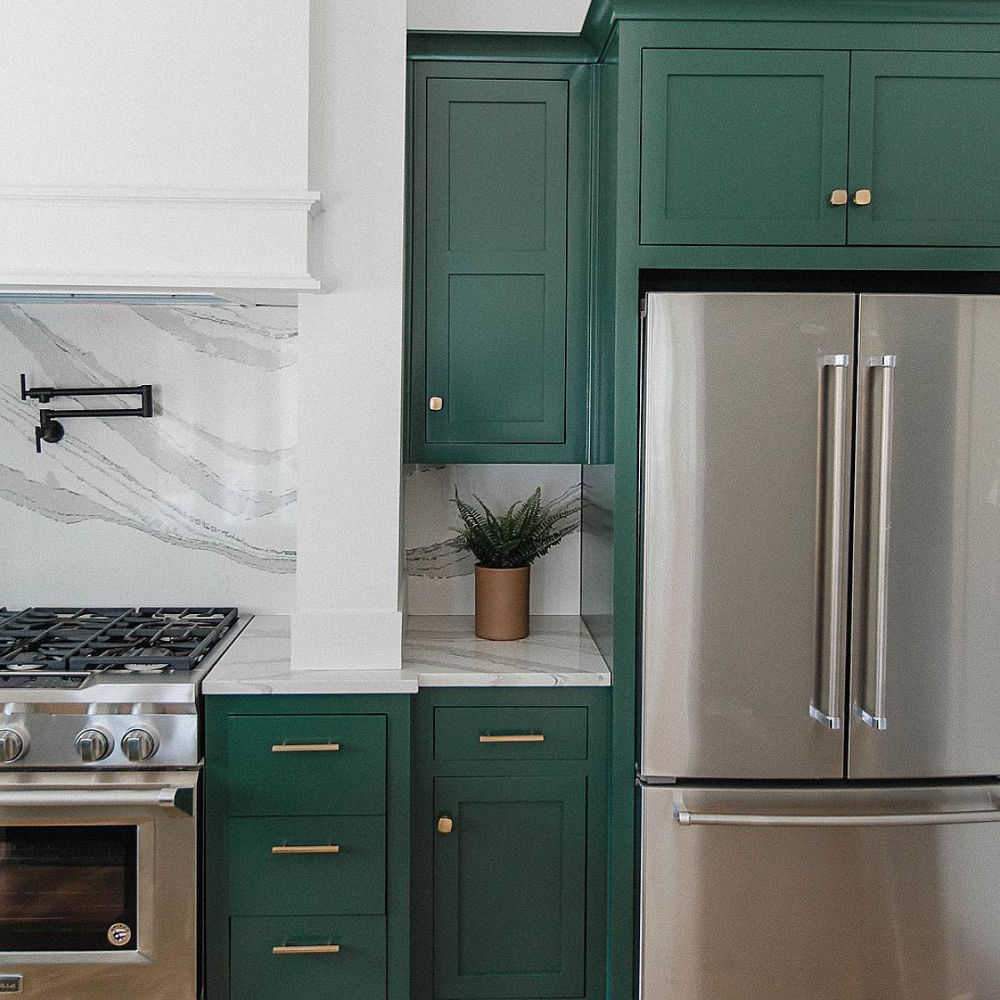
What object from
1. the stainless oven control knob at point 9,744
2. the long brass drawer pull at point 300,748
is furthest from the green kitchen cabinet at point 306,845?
the stainless oven control knob at point 9,744

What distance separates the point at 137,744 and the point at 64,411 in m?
1.04

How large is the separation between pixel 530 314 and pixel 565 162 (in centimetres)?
39

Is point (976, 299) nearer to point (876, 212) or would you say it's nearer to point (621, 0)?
point (876, 212)

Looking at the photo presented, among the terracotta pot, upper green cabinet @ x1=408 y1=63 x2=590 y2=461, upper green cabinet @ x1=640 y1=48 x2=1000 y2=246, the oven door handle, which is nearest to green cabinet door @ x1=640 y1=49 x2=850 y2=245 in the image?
upper green cabinet @ x1=640 y1=48 x2=1000 y2=246

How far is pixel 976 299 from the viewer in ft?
6.37

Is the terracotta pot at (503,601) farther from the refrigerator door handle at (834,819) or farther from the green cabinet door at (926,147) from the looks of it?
the green cabinet door at (926,147)

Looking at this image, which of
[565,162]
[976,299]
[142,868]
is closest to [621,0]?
[565,162]

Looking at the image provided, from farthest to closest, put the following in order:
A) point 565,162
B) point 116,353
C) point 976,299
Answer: point 116,353 < point 565,162 < point 976,299

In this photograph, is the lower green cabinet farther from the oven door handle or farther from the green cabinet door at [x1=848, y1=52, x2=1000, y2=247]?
the green cabinet door at [x1=848, y1=52, x2=1000, y2=247]

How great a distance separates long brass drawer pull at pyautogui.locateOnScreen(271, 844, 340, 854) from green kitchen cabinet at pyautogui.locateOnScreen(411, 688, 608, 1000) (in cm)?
20

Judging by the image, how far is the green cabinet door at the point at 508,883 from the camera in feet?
6.99

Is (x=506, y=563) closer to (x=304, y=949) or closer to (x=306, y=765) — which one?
(x=306, y=765)

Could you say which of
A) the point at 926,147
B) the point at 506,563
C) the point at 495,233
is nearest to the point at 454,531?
the point at 506,563

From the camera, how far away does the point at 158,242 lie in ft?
6.72
